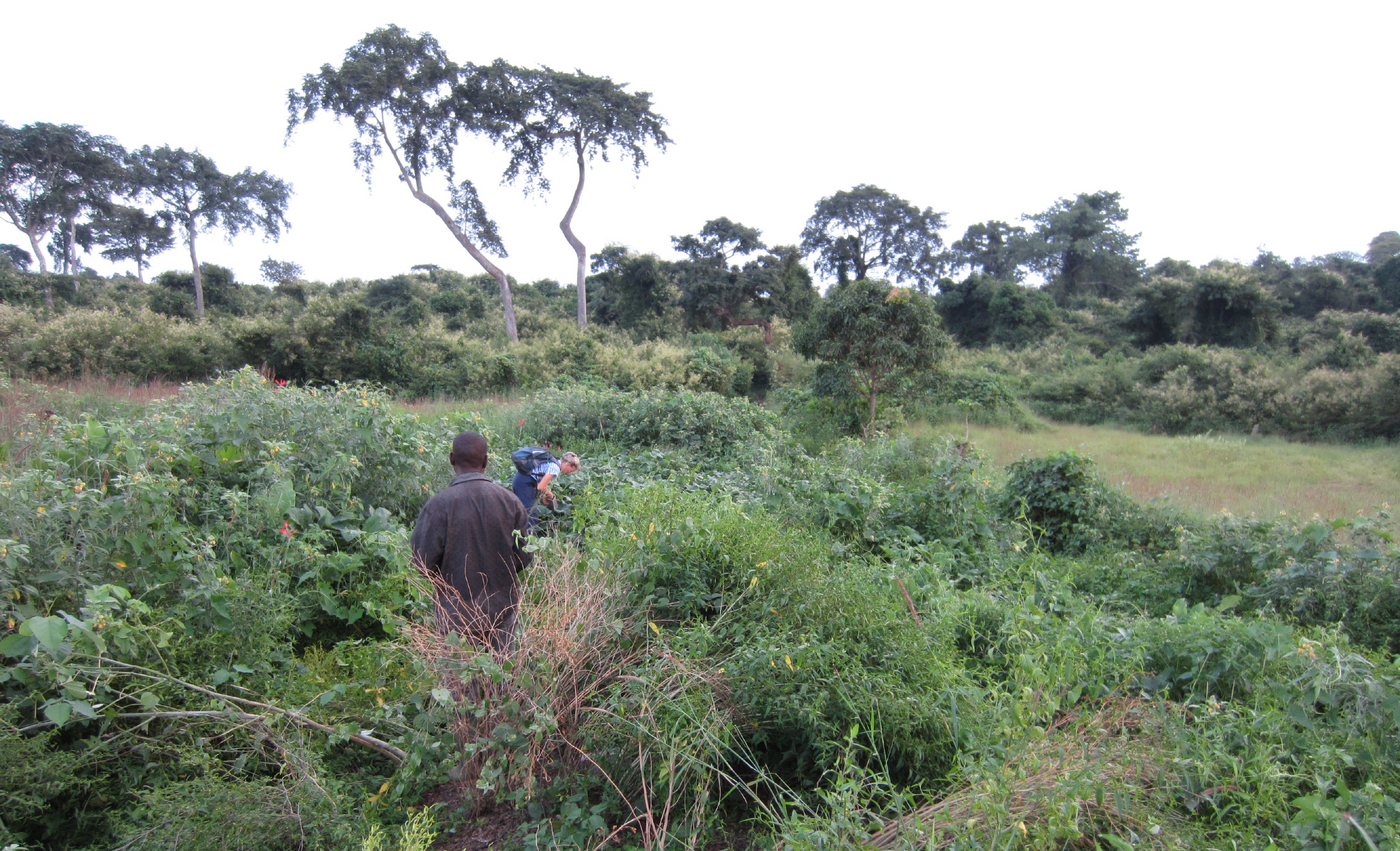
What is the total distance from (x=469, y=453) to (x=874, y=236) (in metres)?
38.1

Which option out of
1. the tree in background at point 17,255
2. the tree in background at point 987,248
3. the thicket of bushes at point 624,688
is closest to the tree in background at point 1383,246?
the tree in background at point 987,248

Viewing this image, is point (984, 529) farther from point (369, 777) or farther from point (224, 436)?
point (224, 436)

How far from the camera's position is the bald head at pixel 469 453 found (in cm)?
349

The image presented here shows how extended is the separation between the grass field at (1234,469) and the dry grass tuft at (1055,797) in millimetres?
5790

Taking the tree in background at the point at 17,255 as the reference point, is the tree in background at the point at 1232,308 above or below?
below

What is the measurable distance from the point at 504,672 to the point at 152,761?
4.80ft

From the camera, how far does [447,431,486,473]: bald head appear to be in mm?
3486

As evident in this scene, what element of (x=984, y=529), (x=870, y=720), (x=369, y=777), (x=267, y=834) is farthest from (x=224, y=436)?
(x=984, y=529)

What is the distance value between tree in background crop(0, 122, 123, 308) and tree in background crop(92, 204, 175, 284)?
0.79m

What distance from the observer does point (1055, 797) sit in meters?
2.04

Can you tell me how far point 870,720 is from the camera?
8.43 ft

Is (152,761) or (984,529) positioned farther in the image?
(984,529)

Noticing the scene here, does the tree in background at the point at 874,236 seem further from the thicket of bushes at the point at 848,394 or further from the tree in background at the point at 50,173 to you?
the tree in background at the point at 50,173

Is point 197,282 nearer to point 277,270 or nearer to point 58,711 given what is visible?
point 277,270
